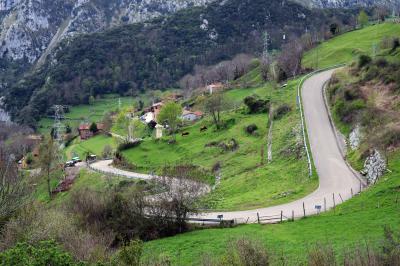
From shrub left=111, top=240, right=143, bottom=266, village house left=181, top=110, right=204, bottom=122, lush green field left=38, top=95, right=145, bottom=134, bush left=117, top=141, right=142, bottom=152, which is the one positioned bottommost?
lush green field left=38, top=95, right=145, bottom=134

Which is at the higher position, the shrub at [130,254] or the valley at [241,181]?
the shrub at [130,254]

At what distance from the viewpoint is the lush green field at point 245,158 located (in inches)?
1667

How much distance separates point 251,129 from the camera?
221 feet

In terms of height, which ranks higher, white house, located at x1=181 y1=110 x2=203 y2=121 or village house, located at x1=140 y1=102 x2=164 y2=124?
white house, located at x1=181 y1=110 x2=203 y2=121

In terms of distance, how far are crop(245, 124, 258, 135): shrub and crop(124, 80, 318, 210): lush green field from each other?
62 centimetres

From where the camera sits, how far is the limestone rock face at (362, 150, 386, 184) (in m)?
37.9

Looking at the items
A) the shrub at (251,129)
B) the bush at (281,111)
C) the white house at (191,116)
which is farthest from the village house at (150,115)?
the bush at (281,111)

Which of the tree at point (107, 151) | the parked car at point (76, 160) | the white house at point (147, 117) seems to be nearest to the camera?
the parked car at point (76, 160)

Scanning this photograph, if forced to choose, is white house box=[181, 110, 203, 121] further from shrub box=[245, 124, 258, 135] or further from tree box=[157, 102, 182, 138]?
shrub box=[245, 124, 258, 135]

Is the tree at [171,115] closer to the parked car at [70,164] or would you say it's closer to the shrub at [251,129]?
the parked car at [70,164]

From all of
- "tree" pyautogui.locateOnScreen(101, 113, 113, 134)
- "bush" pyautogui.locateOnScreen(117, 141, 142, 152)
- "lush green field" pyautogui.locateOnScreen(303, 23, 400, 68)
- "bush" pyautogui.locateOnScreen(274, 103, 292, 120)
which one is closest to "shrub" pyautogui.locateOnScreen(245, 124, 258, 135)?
"bush" pyautogui.locateOnScreen(274, 103, 292, 120)

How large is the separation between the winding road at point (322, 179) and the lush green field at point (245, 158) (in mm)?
1276

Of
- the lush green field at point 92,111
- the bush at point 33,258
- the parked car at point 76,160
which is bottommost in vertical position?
the lush green field at point 92,111

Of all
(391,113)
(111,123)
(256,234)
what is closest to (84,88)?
(111,123)
